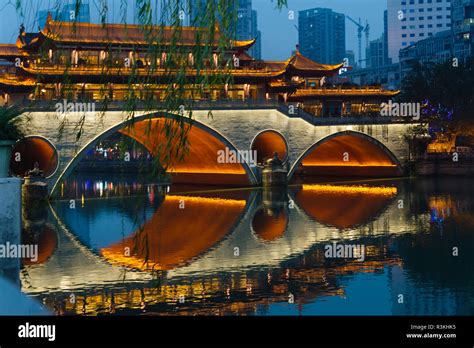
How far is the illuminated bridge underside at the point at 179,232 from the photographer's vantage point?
17938 mm

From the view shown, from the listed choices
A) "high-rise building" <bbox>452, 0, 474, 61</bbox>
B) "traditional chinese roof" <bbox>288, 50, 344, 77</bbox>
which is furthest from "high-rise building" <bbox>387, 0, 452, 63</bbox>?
"traditional chinese roof" <bbox>288, 50, 344, 77</bbox>

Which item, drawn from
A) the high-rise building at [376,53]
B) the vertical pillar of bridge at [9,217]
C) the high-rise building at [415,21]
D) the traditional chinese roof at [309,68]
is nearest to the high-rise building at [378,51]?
the high-rise building at [376,53]

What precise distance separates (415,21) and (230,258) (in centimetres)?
12755

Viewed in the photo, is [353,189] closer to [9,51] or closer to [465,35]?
[9,51]

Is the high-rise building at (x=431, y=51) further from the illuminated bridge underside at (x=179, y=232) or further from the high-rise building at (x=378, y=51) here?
the high-rise building at (x=378, y=51)

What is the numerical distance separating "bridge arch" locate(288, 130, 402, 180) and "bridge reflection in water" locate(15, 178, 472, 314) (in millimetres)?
14627

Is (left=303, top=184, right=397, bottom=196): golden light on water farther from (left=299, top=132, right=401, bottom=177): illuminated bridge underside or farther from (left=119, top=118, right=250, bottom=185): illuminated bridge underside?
(left=119, top=118, right=250, bottom=185): illuminated bridge underside

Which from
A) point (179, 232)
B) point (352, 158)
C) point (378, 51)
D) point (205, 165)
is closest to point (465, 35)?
point (352, 158)

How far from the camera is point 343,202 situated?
32750mm

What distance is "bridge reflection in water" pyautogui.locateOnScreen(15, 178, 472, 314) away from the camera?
1293cm

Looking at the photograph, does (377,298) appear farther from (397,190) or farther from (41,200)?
(397,190)
